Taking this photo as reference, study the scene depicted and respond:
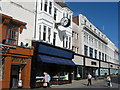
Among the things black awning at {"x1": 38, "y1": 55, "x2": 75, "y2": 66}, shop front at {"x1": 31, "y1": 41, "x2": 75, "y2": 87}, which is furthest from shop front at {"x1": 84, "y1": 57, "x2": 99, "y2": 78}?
black awning at {"x1": 38, "y1": 55, "x2": 75, "y2": 66}

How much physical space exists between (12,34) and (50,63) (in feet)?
19.7

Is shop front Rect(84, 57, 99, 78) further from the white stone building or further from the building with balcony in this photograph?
the building with balcony

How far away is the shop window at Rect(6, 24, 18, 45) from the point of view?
1631 cm

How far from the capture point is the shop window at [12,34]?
1631 cm

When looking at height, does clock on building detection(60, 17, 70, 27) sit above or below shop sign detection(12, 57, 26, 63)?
above

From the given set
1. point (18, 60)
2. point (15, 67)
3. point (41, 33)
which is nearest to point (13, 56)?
point (18, 60)

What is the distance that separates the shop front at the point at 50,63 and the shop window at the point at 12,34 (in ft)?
7.94

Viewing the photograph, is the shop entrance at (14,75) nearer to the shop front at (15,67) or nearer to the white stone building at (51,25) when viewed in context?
the shop front at (15,67)

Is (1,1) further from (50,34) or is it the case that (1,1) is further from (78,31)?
(78,31)

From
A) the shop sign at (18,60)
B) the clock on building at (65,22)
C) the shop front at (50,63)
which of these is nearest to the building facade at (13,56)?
the shop sign at (18,60)

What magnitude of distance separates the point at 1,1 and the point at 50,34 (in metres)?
7.54

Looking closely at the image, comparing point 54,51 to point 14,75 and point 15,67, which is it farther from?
point 14,75

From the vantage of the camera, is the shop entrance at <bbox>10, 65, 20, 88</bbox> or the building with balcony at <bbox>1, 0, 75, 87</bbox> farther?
the building with balcony at <bbox>1, 0, 75, 87</bbox>

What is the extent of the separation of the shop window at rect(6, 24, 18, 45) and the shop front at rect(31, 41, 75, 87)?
7.94 feet
